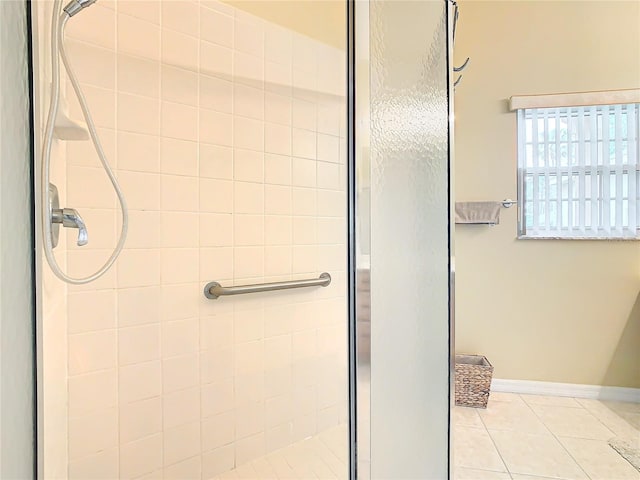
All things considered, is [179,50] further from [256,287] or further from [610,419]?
[610,419]

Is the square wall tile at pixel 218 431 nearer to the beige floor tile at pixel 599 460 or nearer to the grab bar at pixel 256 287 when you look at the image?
the grab bar at pixel 256 287

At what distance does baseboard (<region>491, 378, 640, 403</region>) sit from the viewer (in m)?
2.38

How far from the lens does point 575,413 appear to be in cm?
221

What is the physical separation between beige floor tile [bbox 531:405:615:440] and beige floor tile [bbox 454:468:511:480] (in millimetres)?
536

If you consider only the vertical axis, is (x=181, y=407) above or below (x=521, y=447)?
above

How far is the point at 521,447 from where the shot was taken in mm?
1842

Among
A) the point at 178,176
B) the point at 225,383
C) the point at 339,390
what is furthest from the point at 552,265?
the point at 178,176

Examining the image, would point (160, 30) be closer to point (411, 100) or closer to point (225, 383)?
point (411, 100)

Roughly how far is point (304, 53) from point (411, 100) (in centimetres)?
102

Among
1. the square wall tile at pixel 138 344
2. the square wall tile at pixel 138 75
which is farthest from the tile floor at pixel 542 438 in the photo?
the square wall tile at pixel 138 75

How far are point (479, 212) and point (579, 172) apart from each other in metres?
0.61

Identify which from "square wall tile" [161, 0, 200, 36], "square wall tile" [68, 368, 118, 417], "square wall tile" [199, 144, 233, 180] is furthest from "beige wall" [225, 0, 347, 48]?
"square wall tile" [68, 368, 118, 417]

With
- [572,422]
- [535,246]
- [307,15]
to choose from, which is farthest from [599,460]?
[307,15]

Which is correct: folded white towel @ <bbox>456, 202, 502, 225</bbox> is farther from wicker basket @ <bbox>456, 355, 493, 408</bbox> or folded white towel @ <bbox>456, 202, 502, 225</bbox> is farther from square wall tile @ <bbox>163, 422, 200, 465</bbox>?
square wall tile @ <bbox>163, 422, 200, 465</bbox>
